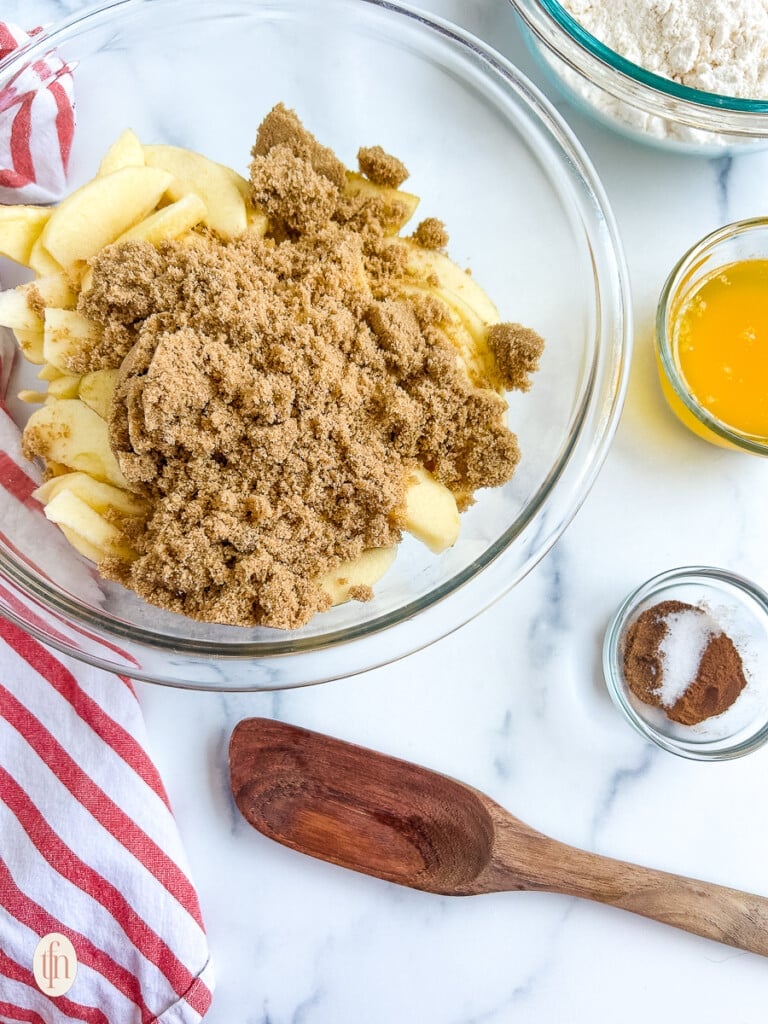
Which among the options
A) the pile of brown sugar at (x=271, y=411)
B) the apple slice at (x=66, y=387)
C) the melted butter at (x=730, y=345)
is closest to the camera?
the pile of brown sugar at (x=271, y=411)

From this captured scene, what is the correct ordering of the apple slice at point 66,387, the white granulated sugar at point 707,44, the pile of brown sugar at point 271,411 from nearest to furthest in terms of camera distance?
the pile of brown sugar at point 271,411
the apple slice at point 66,387
the white granulated sugar at point 707,44

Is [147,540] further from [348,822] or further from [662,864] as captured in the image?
[662,864]

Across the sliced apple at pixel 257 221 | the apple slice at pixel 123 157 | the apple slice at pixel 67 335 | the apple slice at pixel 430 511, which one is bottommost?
the apple slice at pixel 67 335

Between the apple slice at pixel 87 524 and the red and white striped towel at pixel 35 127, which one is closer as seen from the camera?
the apple slice at pixel 87 524

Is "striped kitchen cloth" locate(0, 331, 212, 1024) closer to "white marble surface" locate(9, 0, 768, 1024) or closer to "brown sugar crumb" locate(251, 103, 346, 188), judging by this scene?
"white marble surface" locate(9, 0, 768, 1024)

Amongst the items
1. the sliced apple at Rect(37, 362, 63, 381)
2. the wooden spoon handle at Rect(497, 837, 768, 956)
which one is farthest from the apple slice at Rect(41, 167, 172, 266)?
the wooden spoon handle at Rect(497, 837, 768, 956)

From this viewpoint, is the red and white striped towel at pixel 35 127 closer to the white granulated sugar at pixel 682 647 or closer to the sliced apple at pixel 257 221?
the sliced apple at pixel 257 221

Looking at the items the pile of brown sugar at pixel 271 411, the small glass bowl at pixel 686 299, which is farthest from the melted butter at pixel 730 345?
the pile of brown sugar at pixel 271 411
